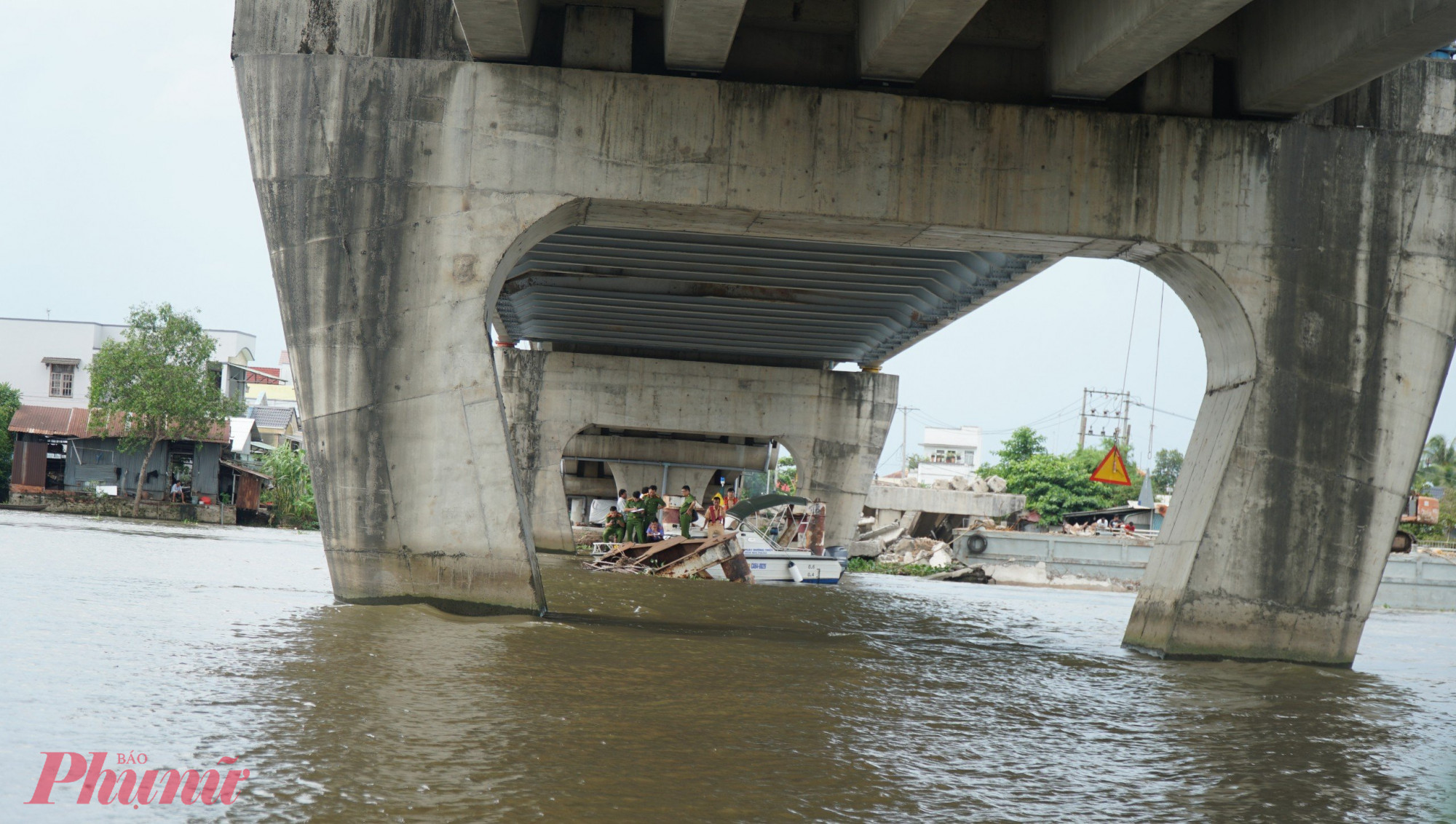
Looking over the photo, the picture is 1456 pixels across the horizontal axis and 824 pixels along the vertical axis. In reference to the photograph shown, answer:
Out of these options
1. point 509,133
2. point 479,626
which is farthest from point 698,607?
point 509,133

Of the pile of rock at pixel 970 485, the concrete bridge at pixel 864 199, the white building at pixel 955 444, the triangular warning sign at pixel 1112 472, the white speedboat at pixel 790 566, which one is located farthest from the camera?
the white building at pixel 955 444

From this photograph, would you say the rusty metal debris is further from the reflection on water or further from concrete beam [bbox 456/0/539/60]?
concrete beam [bbox 456/0/539/60]

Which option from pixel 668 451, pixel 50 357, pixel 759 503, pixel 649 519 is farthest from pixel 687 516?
pixel 50 357

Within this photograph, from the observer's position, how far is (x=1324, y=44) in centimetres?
1079

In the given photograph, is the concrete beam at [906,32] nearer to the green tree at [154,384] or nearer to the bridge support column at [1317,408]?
the bridge support column at [1317,408]

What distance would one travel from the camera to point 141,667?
756cm

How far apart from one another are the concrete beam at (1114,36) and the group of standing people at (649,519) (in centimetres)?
1339

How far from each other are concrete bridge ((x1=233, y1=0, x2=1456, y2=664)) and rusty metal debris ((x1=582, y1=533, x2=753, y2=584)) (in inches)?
392

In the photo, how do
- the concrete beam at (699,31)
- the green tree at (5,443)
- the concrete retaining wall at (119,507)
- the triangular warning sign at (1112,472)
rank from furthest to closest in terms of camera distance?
the green tree at (5,443) < the concrete retaining wall at (119,507) < the triangular warning sign at (1112,472) < the concrete beam at (699,31)

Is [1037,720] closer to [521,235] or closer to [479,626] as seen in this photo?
[479,626]

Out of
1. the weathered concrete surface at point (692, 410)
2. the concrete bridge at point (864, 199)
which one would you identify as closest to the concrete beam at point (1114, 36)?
the concrete bridge at point (864, 199)

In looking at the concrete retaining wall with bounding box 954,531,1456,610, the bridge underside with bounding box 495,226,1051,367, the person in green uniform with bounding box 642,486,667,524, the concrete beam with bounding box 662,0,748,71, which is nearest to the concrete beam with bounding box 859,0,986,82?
the concrete beam with bounding box 662,0,748,71

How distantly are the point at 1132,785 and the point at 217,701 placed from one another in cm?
519

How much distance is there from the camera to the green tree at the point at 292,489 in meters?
46.5
